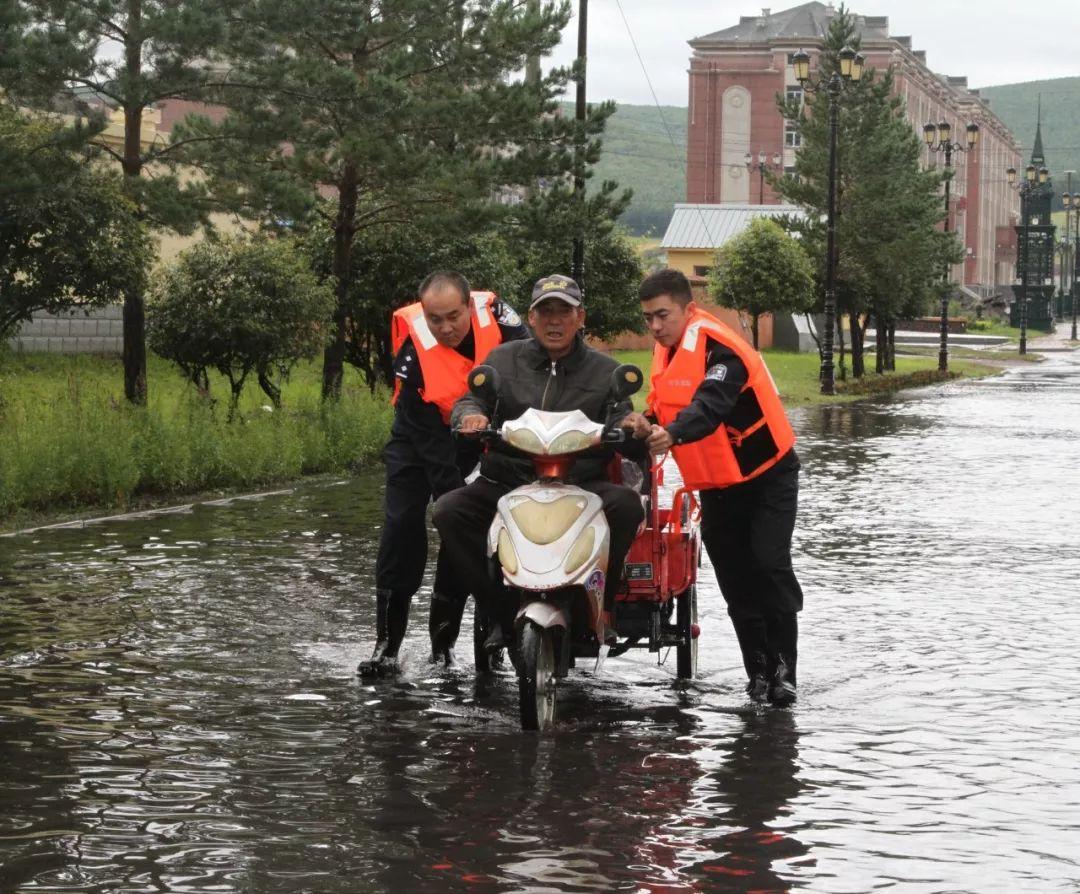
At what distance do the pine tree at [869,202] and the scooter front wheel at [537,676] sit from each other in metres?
39.2

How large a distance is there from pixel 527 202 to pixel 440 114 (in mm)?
3927

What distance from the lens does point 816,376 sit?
1812 inches

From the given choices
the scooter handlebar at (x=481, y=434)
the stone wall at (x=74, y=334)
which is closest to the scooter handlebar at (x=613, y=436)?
the scooter handlebar at (x=481, y=434)

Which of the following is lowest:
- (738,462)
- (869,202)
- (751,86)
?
(738,462)

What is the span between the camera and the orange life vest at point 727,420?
24.7ft

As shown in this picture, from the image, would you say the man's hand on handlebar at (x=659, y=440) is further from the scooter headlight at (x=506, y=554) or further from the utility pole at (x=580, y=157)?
the utility pole at (x=580, y=157)

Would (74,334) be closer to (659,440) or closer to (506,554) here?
(506,554)

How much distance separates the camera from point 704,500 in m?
7.88

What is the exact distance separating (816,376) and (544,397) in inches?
1545

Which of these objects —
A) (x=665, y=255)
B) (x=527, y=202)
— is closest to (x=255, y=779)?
(x=527, y=202)

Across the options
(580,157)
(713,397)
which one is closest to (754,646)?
(713,397)

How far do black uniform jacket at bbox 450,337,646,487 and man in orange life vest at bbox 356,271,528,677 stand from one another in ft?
1.80

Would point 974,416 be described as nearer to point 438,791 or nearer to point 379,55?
point 379,55

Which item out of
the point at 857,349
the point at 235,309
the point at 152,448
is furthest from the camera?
the point at 857,349
